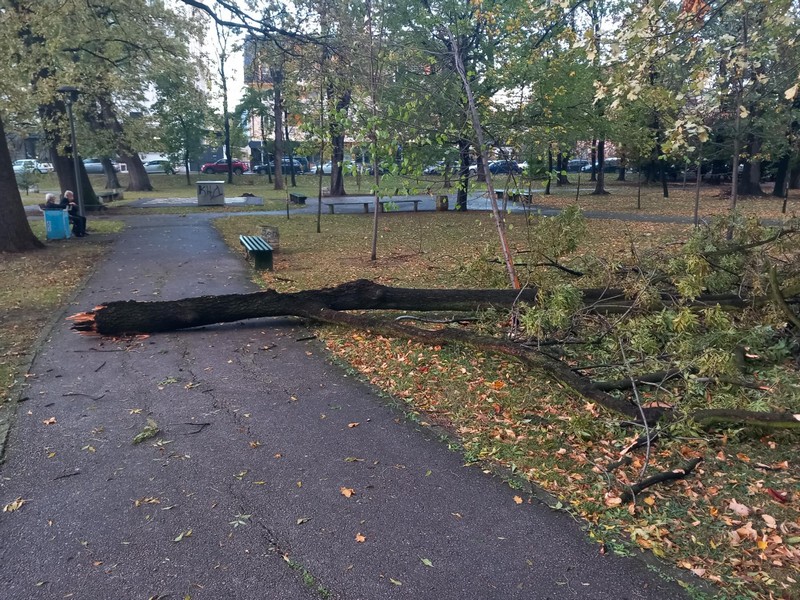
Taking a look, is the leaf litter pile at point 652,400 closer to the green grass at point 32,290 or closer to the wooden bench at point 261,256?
the green grass at point 32,290

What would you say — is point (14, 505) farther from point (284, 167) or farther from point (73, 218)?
point (284, 167)

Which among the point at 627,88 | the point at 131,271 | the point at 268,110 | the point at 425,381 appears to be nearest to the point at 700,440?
the point at 425,381

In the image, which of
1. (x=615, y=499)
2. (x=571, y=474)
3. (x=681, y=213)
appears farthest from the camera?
(x=681, y=213)

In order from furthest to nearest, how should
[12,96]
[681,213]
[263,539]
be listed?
[681,213] → [12,96] → [263,539]

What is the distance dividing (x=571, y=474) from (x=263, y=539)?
1.92 meters

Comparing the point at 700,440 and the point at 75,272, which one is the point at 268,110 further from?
the point at 700,440

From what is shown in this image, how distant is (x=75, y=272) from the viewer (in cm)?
1155

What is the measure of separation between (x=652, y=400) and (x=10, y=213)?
13.5m

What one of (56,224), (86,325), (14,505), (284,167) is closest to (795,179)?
(56,224)

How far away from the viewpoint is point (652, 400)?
16.7 ft

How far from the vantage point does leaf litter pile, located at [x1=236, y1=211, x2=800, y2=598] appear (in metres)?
3.34

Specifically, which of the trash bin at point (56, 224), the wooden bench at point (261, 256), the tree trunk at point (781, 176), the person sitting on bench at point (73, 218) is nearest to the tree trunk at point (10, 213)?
the trash bin at point (56, 224)

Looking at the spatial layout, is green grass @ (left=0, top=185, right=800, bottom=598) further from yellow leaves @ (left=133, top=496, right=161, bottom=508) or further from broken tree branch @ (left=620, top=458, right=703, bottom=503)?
yellow leaves @ (left=133, top=496, right=161, bottom=508)

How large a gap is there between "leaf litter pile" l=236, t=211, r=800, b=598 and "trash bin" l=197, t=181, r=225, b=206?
65.1ft
